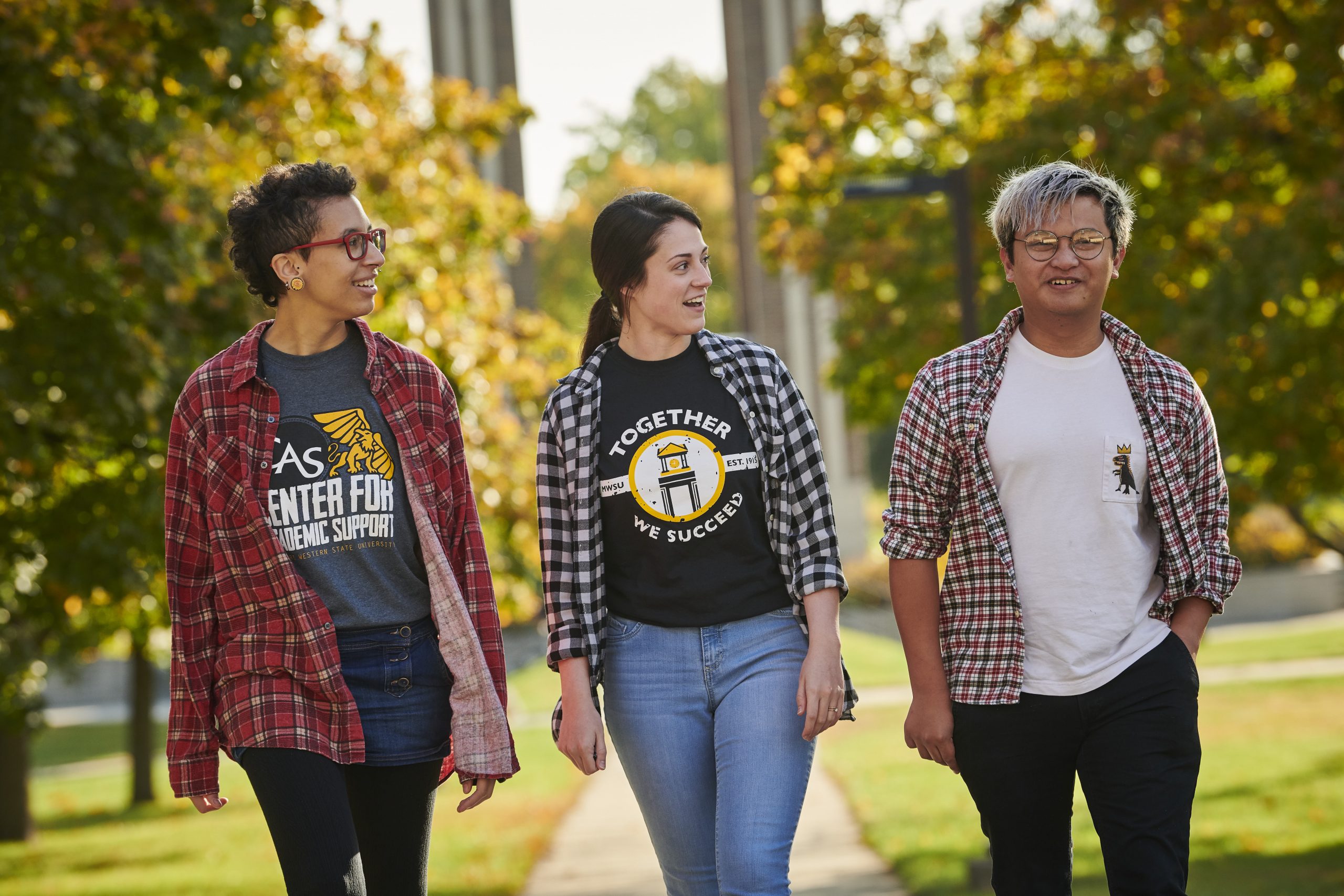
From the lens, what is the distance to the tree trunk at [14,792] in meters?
14.4

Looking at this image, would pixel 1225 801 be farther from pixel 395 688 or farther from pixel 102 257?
pixel 395 688

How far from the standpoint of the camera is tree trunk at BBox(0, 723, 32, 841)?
14430 millimetres

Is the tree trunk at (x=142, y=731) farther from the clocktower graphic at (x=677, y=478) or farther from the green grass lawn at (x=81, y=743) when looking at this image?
the clocktower graphic at (x=677, y=478)

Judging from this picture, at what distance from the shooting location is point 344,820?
319 centimetres

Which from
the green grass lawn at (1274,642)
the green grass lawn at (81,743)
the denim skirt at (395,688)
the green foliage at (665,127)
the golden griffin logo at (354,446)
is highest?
the green foliage at (665,127)

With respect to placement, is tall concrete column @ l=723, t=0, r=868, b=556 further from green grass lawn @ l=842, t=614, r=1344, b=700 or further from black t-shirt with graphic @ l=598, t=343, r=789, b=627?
black t-shirt with graphic @ l=598, t=343, r=789, b=627

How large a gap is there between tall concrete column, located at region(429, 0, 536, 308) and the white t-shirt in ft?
94.2

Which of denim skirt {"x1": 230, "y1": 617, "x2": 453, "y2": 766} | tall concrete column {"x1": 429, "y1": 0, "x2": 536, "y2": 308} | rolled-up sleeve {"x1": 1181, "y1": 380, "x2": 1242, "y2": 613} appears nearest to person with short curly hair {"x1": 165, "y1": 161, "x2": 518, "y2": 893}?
denim skirt {"x1": 230, "y1": 617, "x2": 453, "y2": 766}

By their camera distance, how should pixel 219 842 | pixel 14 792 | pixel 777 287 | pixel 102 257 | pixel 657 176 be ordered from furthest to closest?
pixel 657 176
pixel 777 287
pixel 14 792
pixel 219 842
pixel 102 257

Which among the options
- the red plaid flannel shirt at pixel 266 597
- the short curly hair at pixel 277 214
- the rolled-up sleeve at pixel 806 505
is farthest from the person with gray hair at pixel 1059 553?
the short curly hair at pixel 277 214

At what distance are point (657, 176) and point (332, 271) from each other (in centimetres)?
4757

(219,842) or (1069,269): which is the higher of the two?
(1069,269)

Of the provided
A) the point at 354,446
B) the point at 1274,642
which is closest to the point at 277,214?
the point at 354,446

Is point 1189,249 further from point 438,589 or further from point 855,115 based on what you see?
point 438,589
